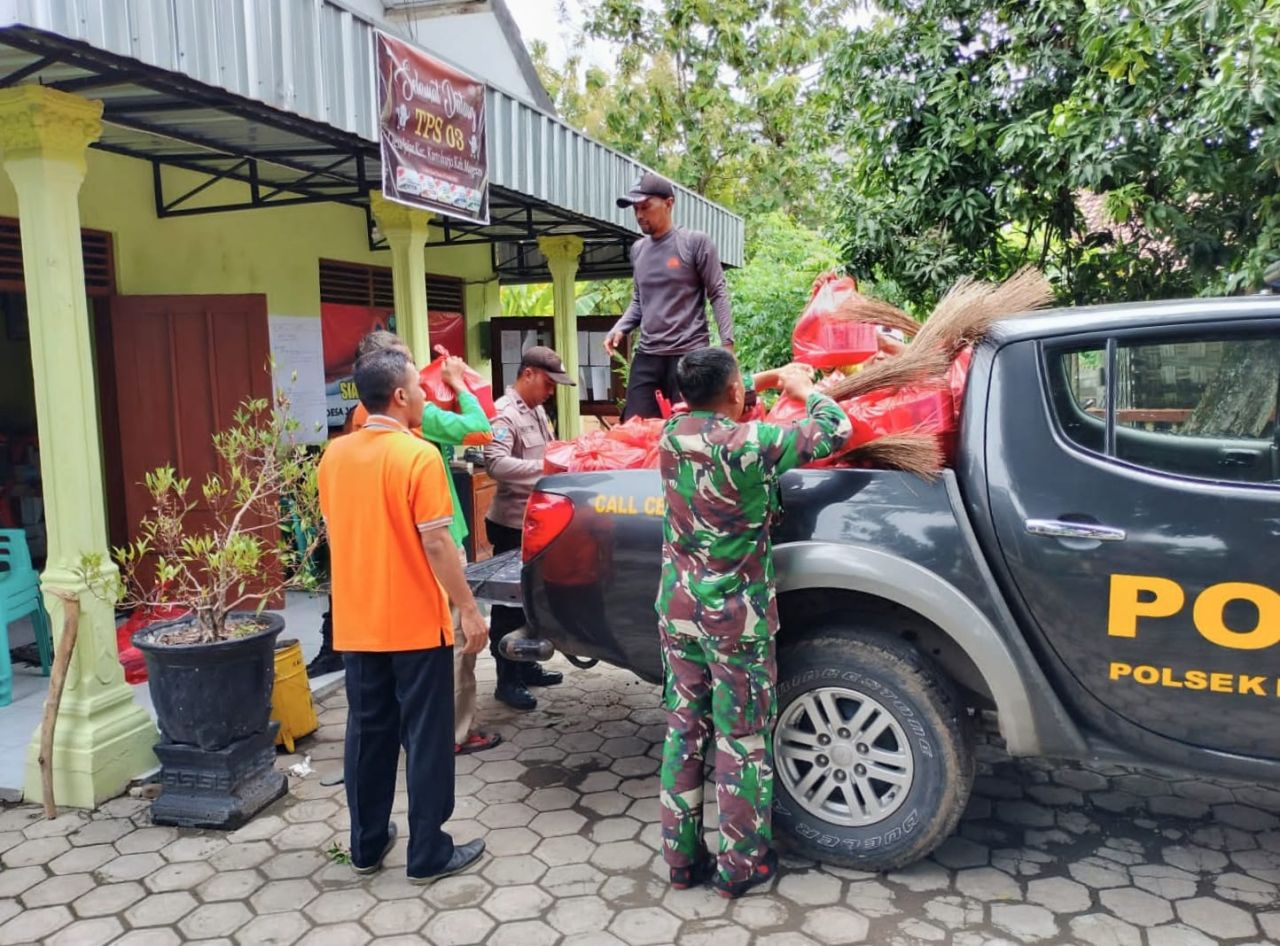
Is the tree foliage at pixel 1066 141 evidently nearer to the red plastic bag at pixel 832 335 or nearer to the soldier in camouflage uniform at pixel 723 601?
the red plastic bag at pixel 832 335

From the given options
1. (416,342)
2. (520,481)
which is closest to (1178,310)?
(520,481)

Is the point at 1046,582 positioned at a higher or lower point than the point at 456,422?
lower

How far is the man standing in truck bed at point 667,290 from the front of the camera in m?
4.61

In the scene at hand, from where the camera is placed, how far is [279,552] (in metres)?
4.26

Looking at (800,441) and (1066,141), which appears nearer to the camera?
(800,441)

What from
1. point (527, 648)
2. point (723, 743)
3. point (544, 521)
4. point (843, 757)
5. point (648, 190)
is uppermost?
point (648, 190)

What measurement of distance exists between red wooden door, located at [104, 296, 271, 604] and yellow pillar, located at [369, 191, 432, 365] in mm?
1005

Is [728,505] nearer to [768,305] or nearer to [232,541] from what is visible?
[232,541]

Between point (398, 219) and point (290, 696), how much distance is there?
3.77 meters

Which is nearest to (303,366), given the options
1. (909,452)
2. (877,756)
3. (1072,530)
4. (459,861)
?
(459,861)

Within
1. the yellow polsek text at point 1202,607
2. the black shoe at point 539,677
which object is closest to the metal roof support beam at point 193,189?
the black shoe at point 539,677

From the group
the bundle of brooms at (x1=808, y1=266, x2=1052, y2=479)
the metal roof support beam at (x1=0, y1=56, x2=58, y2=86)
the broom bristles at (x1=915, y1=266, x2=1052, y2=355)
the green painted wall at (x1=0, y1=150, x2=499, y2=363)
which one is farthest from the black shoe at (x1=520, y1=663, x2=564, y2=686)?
the green painted wall at (x1=0, y1=150, x2=499, y2=363)

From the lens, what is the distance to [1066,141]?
5.99 m

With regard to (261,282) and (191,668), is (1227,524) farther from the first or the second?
(261,282)
